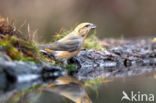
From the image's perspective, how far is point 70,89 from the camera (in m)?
9.36

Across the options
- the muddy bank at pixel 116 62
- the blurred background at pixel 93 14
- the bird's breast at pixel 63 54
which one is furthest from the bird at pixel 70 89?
the blurred background at pixel 93 14

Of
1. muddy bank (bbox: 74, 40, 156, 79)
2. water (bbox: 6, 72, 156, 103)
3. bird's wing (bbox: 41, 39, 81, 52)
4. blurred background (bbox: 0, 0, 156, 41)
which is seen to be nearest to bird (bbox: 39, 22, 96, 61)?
bird's wing (bbox: 41, 39, 81, 52)

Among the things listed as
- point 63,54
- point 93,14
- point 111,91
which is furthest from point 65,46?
point 93,14

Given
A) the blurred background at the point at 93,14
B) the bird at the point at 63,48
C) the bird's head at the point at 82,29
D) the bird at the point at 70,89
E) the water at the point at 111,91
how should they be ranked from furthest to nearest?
the blurred background at the point at 93,14 < the bird's head at the point at 82,29 < the bird at the point at 63,48 < the bird at the point at 70,89 < the water at the point at 111,91

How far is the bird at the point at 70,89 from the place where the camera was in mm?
8742

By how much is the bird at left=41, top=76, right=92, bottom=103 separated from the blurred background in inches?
499

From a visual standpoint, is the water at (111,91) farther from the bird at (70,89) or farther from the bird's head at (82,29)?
the bird's head at (82,29)

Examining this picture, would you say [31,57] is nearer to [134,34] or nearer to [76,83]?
[76,83]

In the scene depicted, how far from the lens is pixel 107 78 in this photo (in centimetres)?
1080

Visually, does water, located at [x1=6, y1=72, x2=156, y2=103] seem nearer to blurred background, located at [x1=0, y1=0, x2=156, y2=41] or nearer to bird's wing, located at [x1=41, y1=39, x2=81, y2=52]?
bird's wing, located at [x1=41, y1=39, x2=81, y2=52]

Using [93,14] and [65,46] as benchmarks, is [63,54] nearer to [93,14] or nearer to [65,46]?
[65,46]

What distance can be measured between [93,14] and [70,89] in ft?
56.4

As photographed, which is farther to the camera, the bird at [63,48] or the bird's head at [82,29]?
the bird's head at [82,29]

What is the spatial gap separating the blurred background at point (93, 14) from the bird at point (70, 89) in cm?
1268
